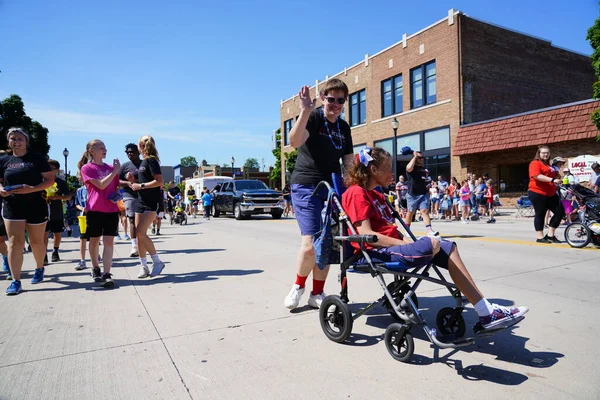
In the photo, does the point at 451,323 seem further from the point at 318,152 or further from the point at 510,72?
the point at 510,72

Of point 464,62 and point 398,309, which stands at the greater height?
point 464,62

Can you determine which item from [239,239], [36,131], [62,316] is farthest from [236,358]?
[36,131]

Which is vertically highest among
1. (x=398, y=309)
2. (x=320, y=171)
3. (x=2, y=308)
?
(x=320, y=171)

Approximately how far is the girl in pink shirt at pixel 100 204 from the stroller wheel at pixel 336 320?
3262 millimetres

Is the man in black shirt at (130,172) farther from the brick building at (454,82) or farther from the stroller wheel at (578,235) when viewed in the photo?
the brick building at (454,82)

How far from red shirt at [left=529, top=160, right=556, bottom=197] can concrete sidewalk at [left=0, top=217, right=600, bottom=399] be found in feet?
9.00

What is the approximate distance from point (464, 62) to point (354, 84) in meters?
9.72

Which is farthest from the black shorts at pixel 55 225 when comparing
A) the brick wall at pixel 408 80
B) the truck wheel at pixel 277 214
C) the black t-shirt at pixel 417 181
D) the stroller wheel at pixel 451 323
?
the brick wall at pixel 408 80

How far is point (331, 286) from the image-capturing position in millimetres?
5055

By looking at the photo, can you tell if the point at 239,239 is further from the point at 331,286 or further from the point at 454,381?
the point at 454,381

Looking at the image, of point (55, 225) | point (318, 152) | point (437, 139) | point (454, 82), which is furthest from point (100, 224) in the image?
point (437, 139)

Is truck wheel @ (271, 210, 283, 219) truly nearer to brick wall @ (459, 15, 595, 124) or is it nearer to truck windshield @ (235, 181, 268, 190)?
truck windshield @ (235, 181, 268, 190)

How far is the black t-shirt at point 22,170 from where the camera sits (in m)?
5.03

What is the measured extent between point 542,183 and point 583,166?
11942 millimetres
